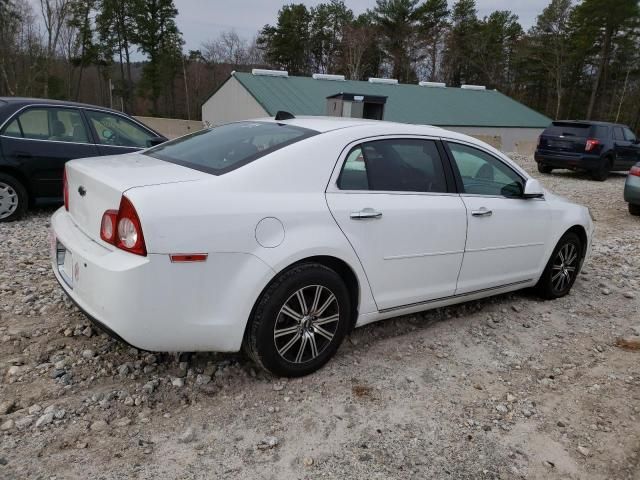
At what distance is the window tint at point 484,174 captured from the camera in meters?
3.79

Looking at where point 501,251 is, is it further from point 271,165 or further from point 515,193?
point 271,165

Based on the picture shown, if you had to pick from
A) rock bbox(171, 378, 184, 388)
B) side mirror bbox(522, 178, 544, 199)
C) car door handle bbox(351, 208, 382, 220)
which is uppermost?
side mirror bbox(522, 178, 544, 199)

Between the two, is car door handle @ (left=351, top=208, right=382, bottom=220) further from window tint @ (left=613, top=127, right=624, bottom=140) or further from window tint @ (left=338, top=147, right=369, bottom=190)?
window tint @ (left=613, top=127, right=624, bottom=140)

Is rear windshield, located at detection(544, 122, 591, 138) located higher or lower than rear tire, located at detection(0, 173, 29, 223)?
higher

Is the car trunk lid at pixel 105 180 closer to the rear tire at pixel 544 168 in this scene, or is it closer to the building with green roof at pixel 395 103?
the rear tire at pixel 544 168

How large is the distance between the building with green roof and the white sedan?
23310mm

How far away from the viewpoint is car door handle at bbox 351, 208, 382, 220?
303 centimetres

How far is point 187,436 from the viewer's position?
8.27 feet

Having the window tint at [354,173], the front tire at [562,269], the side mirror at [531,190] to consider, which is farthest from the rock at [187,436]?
the front tire at [562,269]

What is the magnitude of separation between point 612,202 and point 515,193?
831 cm

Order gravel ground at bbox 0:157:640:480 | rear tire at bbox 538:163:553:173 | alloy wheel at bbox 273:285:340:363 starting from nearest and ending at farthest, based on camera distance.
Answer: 1. gravel ground at bbox 0:157:640:480
2. alloy wheel at bbox 273:285:340:363
3. rear tire at bbox 538:163:553:173

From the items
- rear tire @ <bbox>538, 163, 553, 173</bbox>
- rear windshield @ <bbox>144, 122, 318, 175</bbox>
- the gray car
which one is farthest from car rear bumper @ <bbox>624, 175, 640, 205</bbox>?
rear windshield @ <bbox>144, 122, 318, 175</bbox>

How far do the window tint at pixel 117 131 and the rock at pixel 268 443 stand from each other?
5146 millimetres

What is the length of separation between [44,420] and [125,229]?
109 cm
